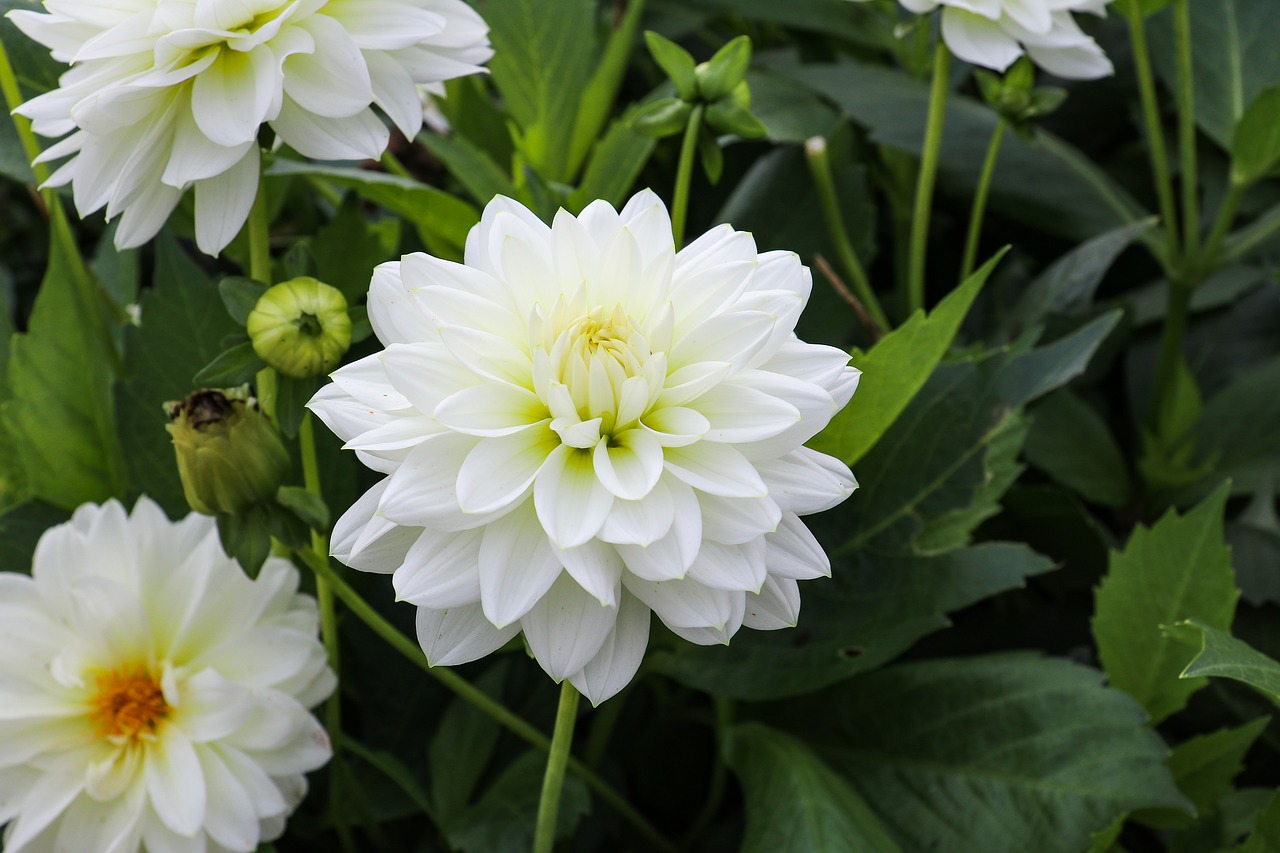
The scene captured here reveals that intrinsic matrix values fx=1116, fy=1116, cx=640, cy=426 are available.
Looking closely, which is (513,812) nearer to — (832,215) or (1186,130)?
(832,215)

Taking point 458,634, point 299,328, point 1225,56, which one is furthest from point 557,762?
point 1225,56

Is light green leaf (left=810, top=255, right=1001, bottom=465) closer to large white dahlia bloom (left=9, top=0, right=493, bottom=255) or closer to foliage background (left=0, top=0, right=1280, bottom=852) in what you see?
foliage background (left=0, top=0, right=1280, bottom=852)

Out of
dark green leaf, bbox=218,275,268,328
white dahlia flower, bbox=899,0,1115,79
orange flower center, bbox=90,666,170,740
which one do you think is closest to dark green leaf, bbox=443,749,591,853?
orange flower center, bbox=90,666,170,740

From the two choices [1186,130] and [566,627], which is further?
[1186,130]

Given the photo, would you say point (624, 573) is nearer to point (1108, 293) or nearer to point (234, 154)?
point (234, 154)

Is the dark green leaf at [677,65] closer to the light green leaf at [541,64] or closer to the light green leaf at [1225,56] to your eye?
the light green leaf at [541,64]

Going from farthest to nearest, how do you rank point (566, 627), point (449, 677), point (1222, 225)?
1. point (1222, 225)
2. point (449, 677)
3. point (566, 627)

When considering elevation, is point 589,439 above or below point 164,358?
above
